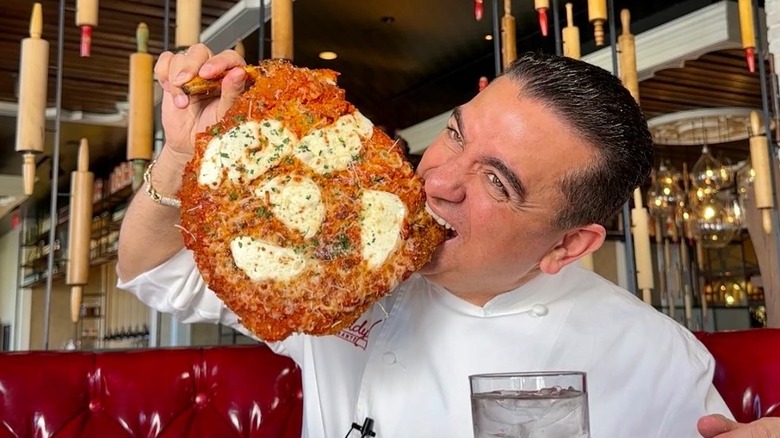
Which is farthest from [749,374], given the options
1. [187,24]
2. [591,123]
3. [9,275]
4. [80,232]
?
[9,275]

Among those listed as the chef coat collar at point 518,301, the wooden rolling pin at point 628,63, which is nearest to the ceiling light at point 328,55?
the wooden rolling pin at point 628,63

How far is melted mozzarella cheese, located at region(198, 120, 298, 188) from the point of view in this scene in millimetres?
852

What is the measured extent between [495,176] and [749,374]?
0.96 metres

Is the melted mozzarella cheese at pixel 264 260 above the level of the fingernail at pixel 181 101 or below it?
below

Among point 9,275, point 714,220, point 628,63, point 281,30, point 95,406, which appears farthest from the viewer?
point 9,275

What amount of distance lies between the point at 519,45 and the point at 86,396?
4323 mm

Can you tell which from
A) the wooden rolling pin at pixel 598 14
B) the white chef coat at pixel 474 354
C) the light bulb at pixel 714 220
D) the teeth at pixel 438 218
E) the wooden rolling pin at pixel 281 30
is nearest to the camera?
the teeth at pixel 438 218

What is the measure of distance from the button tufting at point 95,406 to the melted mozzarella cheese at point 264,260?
888 millimetres

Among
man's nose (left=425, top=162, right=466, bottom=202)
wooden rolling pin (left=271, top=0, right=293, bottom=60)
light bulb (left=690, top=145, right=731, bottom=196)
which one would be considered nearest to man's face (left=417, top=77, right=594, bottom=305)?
man's nose (left=425, top=162, right=466, bottom=202)

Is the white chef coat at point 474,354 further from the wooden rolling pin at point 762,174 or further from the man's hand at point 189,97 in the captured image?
the wooden rolling pin at point 762,174

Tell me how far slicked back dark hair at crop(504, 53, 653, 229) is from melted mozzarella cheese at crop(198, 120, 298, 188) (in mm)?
390

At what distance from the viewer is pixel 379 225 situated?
887mm

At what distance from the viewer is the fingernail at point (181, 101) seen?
1035 mm

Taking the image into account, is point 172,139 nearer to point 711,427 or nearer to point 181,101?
point 181,101
